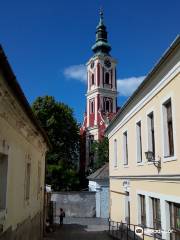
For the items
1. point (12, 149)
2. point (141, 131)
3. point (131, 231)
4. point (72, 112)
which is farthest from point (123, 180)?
point (72, 112)

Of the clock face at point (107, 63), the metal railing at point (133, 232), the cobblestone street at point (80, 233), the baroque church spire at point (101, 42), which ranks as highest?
the baroque church spire at point (101, 42)

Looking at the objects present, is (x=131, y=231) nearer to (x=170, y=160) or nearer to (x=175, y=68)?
(x=170, y=160)

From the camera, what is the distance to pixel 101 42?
2808 inches

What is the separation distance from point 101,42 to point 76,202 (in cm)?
4324

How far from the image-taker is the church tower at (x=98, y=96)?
63594 mm

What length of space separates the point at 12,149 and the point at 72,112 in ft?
132

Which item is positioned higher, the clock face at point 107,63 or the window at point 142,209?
the clock face at point 107,63

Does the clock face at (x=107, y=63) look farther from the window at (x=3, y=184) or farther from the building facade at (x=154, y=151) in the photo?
the window at (x=3, y=184)

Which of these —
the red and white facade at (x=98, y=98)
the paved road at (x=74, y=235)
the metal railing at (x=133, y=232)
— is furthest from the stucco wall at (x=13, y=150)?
the red and white facade at (x=98, y=98)

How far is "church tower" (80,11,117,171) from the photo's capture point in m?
63.6

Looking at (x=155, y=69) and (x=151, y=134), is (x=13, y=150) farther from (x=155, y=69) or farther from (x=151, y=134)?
(x=151, y=134)

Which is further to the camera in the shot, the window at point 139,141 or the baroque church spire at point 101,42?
the baroque church spire at point 101,42

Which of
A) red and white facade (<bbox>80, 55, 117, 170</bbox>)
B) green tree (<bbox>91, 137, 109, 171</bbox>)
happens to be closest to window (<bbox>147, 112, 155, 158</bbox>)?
green tree (<bbox>91, 137, 109, 171</bbox>)

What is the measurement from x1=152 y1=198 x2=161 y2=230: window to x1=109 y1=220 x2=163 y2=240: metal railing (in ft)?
0.88
